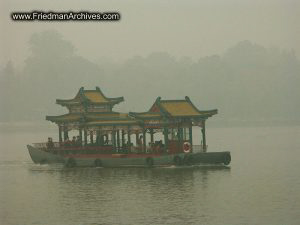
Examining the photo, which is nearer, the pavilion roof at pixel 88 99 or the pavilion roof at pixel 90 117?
the pavilion roof at pixel 90 117

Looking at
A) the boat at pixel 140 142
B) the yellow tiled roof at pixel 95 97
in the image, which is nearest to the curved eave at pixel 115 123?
the boat at pixel 140 142

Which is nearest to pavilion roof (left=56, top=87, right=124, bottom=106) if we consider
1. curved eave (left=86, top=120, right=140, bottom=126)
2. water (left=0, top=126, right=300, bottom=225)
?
curved eave (left=86, top=120, right=140, bottom=126)

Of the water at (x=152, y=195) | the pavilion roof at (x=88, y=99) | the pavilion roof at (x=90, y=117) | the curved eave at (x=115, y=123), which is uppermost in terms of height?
the pavilion roof at (x=88, y=99)

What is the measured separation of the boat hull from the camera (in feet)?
205

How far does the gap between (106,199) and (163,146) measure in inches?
673

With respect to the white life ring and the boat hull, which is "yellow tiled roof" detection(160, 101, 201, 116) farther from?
the boat hull

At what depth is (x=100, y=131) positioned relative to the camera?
67.6 m

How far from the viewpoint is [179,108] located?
64.1 meters

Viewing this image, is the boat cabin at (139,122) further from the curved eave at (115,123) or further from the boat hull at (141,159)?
the boat hull at (141,159)

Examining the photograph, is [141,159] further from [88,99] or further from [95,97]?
[95,97]

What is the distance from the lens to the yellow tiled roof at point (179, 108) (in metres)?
63.4

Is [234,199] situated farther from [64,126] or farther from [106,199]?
[64,126]

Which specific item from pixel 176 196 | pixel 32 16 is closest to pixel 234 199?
pixel 176 196

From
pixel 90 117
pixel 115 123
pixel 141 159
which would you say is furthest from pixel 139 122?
pixel 90 117
